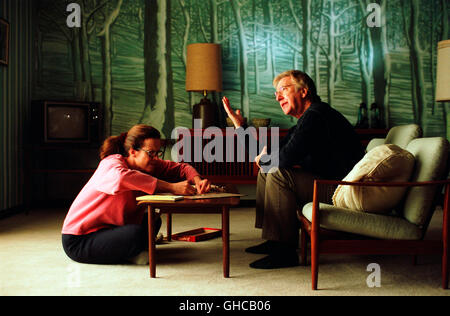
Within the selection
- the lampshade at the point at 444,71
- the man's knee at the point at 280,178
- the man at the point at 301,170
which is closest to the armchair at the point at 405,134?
the man at the point at 301,170

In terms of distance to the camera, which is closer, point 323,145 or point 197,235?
point 323,145

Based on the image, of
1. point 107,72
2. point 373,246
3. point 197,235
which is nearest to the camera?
point 373,246

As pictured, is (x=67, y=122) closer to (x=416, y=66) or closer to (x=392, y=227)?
(x=392, y=227)

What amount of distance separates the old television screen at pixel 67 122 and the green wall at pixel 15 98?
0.33 m

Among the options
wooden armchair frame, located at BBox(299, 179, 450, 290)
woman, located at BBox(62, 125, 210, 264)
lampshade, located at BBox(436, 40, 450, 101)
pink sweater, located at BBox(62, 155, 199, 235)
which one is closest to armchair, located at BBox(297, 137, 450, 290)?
wooden armchair frame, located at BBox(299, 179, 450, 290)

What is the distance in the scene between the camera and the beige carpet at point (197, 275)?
1.99 metres

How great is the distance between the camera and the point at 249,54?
4.99 meters

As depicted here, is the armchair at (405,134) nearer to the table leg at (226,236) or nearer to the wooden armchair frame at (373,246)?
the wooden armchair frame at (373,246)

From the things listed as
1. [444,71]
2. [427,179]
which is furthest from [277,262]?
[444,71]

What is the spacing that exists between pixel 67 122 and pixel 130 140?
2342 mm

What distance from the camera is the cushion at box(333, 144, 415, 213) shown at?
80.0 inches

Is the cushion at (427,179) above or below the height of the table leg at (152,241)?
above
